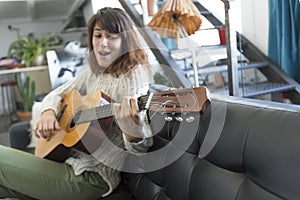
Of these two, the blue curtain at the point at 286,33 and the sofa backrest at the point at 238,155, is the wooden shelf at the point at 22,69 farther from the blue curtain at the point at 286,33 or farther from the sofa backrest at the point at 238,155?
the sofa backrest at the point at 238,155

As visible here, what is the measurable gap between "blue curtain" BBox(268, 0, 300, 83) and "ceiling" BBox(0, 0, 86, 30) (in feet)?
13.4

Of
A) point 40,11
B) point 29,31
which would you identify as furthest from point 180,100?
point 29,31

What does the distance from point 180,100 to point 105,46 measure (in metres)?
0.61

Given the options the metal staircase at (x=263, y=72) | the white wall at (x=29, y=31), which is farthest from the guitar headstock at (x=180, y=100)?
the white wall at (x=29, y=31)

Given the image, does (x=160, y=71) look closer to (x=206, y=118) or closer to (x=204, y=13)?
(x=206, y=118)

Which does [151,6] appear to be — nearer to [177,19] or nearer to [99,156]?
[177,19]

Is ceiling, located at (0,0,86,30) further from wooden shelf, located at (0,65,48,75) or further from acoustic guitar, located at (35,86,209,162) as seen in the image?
acoustic guitar, located at (35,86,209,162)

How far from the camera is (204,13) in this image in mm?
2820

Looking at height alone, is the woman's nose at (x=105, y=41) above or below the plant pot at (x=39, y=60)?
below

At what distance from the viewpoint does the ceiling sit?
19.2 ft

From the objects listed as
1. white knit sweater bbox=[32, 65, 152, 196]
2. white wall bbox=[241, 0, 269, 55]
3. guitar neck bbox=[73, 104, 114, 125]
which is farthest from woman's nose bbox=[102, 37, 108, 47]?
white wall bbox=[241, 0, 269, 55]

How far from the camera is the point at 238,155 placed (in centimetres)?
82

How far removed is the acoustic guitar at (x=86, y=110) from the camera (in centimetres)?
89

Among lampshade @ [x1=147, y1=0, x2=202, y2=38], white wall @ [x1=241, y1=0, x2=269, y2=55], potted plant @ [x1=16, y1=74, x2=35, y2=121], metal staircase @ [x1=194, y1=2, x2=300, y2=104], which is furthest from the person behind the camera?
potted plant @ [x1=16, y1=74, x2=35, y2=121]
